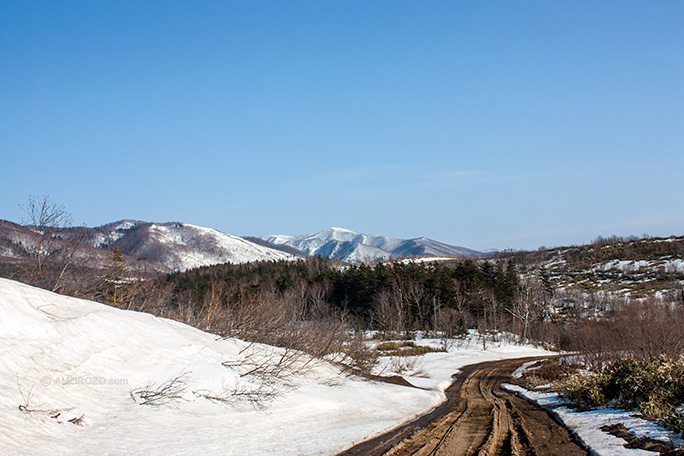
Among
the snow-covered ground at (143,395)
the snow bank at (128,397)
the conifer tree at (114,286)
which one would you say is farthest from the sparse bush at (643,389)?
the conifer tree at (114,286)

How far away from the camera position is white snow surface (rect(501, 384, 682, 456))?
9.59 m

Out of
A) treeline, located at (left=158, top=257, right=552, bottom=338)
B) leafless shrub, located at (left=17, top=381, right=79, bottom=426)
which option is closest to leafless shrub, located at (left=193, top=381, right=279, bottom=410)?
leafless shrub, located at (left=17, top=381, right=79, bottom=426)

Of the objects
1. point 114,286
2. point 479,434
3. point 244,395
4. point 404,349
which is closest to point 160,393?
point 244,395

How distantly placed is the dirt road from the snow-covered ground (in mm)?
710

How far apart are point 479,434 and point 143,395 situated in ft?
27.0

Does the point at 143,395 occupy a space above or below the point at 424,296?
below

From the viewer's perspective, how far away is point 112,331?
41.6 ft

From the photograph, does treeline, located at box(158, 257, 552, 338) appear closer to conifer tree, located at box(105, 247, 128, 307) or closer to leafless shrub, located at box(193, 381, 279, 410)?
conifer tree, located at box(105, 247, 128, 307)

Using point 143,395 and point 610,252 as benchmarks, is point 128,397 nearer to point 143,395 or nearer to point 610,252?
point 143,395

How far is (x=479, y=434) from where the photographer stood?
39.7 ft

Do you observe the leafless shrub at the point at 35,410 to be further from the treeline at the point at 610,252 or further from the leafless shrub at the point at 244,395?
the treeline at the point at 610,252

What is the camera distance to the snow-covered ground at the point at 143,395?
906 centimetres

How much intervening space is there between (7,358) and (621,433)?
12957mm

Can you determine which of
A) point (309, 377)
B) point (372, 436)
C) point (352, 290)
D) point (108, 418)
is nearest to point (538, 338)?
point (352, 290)
